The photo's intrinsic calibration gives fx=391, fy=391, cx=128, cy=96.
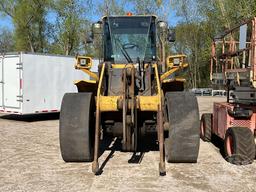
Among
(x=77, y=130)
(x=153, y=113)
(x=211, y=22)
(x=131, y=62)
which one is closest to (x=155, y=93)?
(x=153, y=113)

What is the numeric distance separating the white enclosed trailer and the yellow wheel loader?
639 centimetres

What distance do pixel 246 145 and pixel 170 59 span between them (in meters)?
2.35

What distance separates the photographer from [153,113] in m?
7.87

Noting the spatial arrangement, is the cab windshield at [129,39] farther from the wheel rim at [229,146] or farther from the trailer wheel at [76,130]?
the wheel rim at [229,146]

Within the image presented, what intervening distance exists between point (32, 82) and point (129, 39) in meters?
7.11

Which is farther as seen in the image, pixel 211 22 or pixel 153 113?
pixel 211 22

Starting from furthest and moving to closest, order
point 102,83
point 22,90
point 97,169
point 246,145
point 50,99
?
1. point 50,99
2. point 22,90
3. point 102,83
4. point 246,145
5. point 97,169

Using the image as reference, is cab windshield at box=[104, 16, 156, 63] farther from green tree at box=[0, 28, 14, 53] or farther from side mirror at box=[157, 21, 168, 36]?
green tree at box=[0, 28, 14, 53]

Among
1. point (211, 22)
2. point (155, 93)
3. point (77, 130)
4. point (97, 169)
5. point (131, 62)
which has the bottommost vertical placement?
point (97, 169)

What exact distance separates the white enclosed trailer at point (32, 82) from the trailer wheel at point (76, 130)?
7512 millimetres

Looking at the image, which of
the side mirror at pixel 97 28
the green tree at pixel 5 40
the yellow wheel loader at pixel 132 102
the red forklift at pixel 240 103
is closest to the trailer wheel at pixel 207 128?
the red forklift at pixel 240 103

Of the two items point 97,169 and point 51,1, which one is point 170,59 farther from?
point 51,1

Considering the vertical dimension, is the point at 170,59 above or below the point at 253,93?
above

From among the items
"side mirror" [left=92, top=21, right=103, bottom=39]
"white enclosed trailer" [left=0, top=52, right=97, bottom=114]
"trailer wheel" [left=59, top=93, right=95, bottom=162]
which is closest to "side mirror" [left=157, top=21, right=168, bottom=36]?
"side mirror" [left=92, top=21, right=103, bottom=39]
